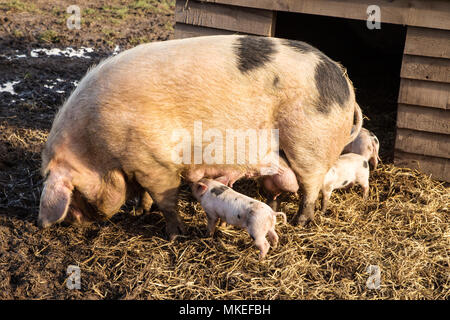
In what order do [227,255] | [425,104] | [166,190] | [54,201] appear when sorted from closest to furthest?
[54,201] → [227,255] → [166,190] → [425,104]

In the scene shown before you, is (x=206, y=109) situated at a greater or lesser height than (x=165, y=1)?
lesser

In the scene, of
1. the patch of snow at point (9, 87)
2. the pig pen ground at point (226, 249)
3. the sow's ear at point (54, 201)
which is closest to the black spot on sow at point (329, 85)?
the pig pen ground at point (226, 249)

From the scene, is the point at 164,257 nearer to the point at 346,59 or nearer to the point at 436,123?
the point at 436,123

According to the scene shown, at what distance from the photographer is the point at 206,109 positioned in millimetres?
3803

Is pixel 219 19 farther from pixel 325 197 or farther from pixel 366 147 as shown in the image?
pixel 325 197

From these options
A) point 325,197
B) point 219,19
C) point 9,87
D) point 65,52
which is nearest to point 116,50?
point 65,52

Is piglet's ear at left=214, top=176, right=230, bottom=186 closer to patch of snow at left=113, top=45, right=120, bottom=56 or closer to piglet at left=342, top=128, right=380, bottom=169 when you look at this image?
piglet at left=342, top=128, right=380, bottom=169

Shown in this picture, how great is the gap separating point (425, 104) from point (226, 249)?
232cm

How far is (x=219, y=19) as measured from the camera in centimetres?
497

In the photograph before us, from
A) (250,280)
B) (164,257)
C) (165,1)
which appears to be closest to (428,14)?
(250,280)

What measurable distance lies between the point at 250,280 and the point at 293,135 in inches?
45.0

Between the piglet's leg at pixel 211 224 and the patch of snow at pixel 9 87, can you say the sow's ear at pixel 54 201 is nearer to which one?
the piglet's leg at pixel 211 224
